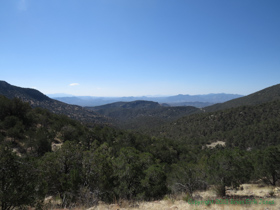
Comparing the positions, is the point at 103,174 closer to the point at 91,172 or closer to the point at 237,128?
the point at 91,172

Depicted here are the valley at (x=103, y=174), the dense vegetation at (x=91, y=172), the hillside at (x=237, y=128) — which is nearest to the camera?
the dense vegetation at (x=91, y=172)

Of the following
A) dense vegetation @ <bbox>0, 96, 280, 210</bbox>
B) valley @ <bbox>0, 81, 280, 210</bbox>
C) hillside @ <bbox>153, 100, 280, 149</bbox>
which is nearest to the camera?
dense vegetation @ <bbox>0, 96, 280, 210</bbox>

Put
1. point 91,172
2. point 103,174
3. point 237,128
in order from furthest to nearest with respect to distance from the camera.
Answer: point 237,128 → point 103,174 → point 91,172

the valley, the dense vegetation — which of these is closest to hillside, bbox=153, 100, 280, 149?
the valley

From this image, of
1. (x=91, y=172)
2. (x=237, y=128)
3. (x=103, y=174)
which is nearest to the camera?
(x=91, y=172)

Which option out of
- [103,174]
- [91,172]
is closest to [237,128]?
[103,174]

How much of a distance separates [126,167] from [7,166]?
33.8 feet

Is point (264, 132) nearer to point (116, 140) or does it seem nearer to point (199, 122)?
point (199, 122)

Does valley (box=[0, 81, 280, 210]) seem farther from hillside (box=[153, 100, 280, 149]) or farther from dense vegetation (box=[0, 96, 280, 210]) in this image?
hillside (box=[153, 100, 280, 149])

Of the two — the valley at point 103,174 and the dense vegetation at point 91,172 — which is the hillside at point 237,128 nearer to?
the valley at point 103,174

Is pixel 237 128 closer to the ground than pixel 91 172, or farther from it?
closer to the ground

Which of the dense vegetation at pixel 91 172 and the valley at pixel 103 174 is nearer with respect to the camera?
the dense vegetation at pixel 91 172

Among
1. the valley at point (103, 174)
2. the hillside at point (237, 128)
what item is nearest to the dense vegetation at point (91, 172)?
the valley at point (103, 174)

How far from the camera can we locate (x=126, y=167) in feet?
45.6
